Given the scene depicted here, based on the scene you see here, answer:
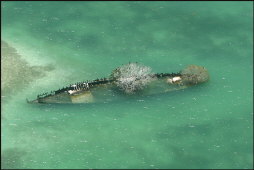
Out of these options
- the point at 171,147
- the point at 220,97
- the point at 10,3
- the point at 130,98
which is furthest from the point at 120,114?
the point at 10,3

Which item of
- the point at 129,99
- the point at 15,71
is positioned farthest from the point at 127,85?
the point at 15,71

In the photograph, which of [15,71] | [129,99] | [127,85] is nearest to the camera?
[127,85]

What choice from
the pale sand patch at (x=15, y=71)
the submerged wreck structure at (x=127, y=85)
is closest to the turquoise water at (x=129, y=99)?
the pale sand patch at (x=15, y=71)

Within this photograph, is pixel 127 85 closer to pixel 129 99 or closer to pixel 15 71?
pixel 129 99

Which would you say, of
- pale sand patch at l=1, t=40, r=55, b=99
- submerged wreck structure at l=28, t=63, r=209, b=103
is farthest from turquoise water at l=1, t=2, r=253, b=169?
submerged wreck structure at l=28, t=63, r=209, b=103

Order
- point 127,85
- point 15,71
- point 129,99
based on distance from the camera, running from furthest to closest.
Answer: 1. point 15,71
2. point 129,99
3. point 127,85

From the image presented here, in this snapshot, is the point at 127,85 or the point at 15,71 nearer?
the point at 127,85
